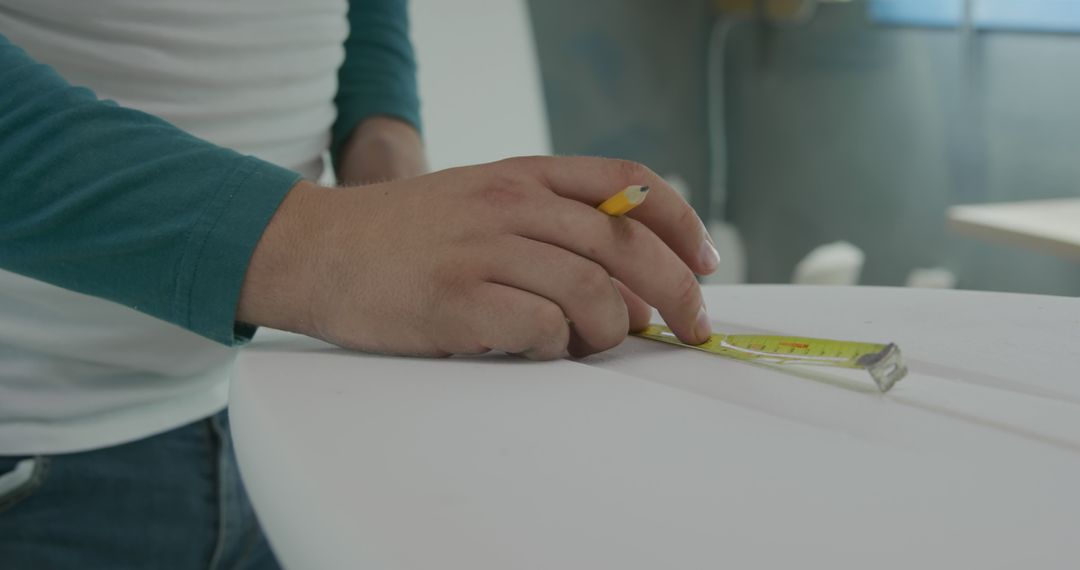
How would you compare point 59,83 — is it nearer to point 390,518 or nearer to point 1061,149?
point 390,518

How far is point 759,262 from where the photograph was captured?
11.4 feet

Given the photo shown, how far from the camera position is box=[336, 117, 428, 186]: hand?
112 centimetres

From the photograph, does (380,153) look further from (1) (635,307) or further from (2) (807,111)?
(2) (807,111)

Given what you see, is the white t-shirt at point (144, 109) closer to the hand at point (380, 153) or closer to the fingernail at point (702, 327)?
the hand at point (380, 153)

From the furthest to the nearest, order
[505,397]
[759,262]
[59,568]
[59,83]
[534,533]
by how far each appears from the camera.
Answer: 1. [759,262]
2. [59,568]
3. [59,83]
4. [505,397]
5. [534,533]

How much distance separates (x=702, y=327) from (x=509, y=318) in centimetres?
14

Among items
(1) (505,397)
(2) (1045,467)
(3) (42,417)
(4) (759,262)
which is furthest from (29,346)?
(4) (759,262)

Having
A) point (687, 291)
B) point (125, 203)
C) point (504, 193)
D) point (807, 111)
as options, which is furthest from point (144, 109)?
point (807, 111)

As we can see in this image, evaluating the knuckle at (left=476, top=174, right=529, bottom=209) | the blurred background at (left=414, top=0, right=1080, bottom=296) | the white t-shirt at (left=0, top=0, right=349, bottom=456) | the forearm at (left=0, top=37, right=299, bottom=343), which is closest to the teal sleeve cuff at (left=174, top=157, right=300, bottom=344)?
the forearm at (left=0, top=37, right=299, bottom=343)

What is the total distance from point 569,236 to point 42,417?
0.47m

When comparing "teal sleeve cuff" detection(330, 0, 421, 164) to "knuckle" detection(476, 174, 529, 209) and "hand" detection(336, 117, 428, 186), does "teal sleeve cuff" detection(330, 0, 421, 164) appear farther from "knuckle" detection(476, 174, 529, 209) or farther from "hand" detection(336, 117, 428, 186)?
"knuckle" detection(476, 174, 529, 209)

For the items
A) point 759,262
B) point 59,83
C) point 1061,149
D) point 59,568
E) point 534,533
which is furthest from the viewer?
point 759,262

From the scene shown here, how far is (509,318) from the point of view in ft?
2.02

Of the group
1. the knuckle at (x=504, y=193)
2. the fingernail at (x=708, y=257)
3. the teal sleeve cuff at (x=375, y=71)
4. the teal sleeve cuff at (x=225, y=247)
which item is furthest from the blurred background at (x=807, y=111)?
the teal sleeve cuff at (x=225, y=247)
